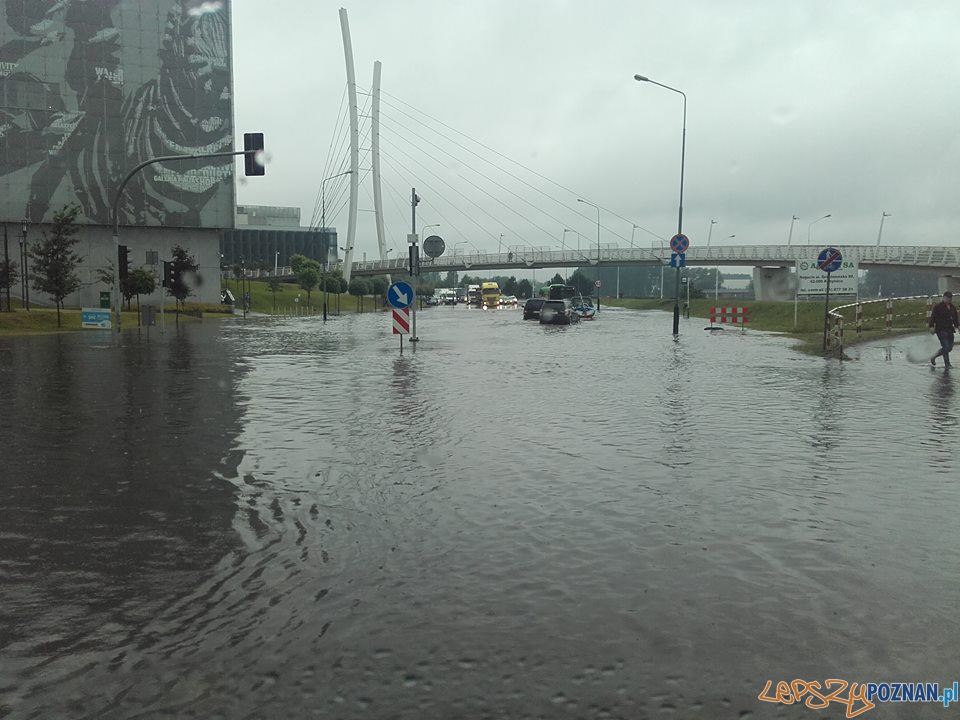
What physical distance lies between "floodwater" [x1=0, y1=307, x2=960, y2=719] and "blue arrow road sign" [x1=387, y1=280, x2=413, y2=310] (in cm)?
1231

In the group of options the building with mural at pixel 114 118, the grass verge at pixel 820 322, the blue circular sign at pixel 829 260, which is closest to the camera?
the blue circular sign at pixel 829 260

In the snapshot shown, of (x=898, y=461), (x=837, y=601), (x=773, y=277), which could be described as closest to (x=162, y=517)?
(x=837, y=601)

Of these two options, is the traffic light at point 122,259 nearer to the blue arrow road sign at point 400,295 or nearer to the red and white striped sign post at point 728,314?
the blue arrow road sign at point 400,295

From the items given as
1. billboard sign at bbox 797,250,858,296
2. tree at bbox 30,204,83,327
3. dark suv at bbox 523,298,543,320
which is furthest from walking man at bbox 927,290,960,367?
dark suv at bbox 523,298,543,320

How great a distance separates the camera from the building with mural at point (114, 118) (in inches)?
2891

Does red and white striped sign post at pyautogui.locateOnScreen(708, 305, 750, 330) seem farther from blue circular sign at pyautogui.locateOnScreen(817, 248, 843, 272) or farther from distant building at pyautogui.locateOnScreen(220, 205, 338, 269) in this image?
distant building at pyautogui.locateOnScreen(220, 205, 338, 269)

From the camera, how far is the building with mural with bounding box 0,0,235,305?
241 ft

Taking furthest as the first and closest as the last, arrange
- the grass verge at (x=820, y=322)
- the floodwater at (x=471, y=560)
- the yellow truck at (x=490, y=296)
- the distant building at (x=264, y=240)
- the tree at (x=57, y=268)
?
the distant building at (x=264, y=240), the yellow truck at (x=490, y=296), the tree at (x=57, y=268), the grass verge at (x=820, y=322), the floodwater at (x=471, y=560)

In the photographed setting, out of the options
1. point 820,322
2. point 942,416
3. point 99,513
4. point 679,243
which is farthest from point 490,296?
point 99,513

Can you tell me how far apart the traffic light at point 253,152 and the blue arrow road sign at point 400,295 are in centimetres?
619

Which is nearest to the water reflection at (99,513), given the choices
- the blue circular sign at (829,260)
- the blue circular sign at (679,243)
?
the blue circular sign at (829,260)

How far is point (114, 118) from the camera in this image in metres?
76.8

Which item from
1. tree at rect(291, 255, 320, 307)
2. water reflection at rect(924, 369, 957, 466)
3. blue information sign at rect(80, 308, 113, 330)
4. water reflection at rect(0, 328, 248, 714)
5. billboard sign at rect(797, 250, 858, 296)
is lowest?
water reflection at rect(0, 328, 248, 714)

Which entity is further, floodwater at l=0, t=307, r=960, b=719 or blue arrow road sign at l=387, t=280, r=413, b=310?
blue arrow road sign at l=387, t=280, r=413, b=310
